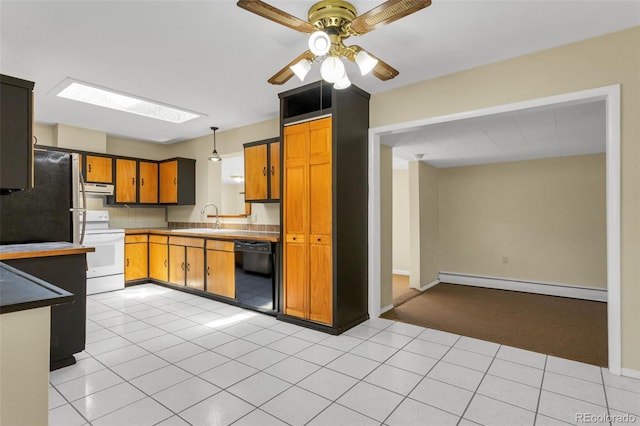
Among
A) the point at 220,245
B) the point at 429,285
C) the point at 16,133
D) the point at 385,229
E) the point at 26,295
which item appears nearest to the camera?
the point at 26,295

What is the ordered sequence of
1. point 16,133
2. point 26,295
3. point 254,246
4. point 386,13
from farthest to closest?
point 254,246, point 16,133, point 386,13, point 26,295

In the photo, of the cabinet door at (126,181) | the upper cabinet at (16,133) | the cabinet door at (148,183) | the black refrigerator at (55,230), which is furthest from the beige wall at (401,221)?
the upper cabinet at (16,133)

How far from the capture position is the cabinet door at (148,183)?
19.2 ft

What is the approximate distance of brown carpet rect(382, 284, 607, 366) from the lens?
10.1ft

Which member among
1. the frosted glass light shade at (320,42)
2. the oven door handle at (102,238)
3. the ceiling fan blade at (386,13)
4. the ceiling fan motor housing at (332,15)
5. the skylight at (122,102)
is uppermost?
the skylight at (122,102)

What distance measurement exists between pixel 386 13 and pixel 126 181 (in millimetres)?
5341

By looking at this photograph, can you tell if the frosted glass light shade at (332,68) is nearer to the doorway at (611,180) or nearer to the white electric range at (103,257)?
the doorway at (611,180)

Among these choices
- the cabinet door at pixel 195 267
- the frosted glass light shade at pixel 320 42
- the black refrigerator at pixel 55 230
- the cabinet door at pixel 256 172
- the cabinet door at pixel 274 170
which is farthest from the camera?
the cabinet door at pixel 195 267

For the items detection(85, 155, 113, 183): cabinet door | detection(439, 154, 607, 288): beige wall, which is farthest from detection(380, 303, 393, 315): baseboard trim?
detection(85, 155, 113, 183): cabinet door

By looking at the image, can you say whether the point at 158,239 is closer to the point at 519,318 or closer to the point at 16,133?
the point at 16,133

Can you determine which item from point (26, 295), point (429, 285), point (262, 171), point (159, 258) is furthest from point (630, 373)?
point (159, 258)

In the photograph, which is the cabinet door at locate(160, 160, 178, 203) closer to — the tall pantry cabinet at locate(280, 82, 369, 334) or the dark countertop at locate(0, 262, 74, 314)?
the tall pantry cabinet at locate(280, 82, 369, 334)

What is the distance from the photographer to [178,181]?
5.73 m

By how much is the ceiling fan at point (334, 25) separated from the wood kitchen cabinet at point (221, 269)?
9.00 ft
